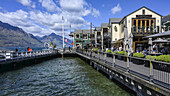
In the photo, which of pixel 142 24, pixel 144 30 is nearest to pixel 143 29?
pixel 144 30

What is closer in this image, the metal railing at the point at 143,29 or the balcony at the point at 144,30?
the balcony at the point at 144,30

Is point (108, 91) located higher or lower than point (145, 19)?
lower

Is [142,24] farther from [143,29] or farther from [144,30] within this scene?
[144,30]

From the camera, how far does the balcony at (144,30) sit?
24.2 m

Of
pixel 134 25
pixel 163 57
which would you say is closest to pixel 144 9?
pixel 134 25

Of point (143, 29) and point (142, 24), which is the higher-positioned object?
point (142, 24)

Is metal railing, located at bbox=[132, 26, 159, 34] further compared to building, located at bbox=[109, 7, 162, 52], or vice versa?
metal railing, located at bbox=[132, 26, 159, 34]

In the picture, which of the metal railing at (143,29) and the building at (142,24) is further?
the metal railing at (143,29)

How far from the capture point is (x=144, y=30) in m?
24.4

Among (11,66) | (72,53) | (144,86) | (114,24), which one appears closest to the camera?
(144,86)

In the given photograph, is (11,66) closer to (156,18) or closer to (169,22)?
(156,18)

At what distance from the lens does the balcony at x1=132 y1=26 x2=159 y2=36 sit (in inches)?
952

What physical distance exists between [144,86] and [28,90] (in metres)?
9.41

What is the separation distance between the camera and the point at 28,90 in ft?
33.7
